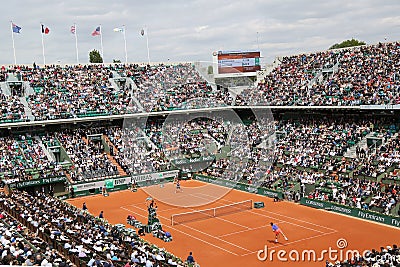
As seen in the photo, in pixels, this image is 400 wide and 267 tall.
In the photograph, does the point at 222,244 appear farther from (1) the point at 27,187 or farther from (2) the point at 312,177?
(1) the point at 27,187

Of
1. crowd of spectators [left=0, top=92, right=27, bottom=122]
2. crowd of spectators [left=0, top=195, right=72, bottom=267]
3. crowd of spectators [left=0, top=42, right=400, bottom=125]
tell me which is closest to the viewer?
crowd of spectators [left=0, top=195, right=72, bottom=267]

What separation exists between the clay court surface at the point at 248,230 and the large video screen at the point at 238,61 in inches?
892

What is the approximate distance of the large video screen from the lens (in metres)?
58.2

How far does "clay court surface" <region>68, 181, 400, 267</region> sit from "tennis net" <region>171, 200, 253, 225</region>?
48 cm

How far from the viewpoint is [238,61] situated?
59.2 m

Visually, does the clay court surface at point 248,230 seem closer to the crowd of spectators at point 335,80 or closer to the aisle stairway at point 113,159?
the aisle stairway at point 113,159

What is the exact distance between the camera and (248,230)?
2909 cm

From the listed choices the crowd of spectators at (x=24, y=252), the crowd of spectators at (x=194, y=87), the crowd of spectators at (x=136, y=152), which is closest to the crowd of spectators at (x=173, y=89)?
the crowd of spectators at (x=194, y=87)

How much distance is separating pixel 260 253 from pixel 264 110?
31.3m

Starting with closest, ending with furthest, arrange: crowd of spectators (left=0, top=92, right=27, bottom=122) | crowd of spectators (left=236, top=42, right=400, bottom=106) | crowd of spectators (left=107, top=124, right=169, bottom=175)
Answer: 1. crowd of spectators (left=236, top=42, right=400, bottom=106)
2. crowd of spectators (left=0, top=92, right=27, bottom=122)
3. crowd of spectators (left=107, top=124, right=169, bottom=175)

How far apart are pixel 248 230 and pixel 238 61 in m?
33.4

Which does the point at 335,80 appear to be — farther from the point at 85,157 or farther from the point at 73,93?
the point at 73,93

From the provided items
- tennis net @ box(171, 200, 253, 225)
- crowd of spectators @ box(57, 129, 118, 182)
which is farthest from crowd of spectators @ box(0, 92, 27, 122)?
tennis net @ box(171, 200, 253, 225)

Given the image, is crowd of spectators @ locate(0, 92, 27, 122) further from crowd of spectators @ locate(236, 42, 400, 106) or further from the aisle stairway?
crowd of spectators @ locate(236, 42, 400, 106)
